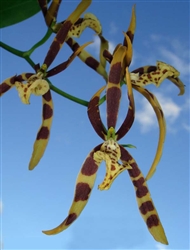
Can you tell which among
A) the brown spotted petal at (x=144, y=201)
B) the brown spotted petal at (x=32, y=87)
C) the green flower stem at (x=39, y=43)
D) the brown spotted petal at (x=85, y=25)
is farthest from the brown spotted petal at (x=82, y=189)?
the brown spotted petal at (x=85, y=25)

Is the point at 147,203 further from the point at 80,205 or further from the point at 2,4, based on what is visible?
the point at 2,4

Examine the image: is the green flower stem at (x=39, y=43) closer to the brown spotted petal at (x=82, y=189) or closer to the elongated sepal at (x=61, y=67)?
the elongated sepal at (x=61, y=67)

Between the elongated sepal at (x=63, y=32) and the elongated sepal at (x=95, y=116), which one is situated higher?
the elongated sepal at (x=63, y=32)

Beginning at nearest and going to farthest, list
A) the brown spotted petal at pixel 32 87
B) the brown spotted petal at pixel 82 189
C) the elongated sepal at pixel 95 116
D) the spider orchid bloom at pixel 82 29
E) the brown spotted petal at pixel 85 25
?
the brown spotted petal at pixel 82 189 < the elongated sepal at pixel 95 116 < the brown spotted petal at pixel 32 87 < the spider orchid bloom at pixel 82 29 < the brown spotted petal at pixel 85 25

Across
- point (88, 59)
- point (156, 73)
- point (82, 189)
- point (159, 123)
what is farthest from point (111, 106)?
point (88, 59)

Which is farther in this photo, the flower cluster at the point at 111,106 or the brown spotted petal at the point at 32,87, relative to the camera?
the brown spotted petal at the point at 32,87

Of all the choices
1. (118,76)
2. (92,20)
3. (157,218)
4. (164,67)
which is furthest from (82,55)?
(157,218)

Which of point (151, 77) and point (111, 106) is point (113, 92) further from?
point (151, 77)
